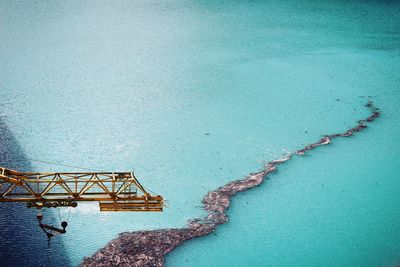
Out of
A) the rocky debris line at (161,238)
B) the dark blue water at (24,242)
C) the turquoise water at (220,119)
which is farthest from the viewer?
the turquoise water at (220,119)

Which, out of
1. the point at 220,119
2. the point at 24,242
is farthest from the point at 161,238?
the point at 220,119

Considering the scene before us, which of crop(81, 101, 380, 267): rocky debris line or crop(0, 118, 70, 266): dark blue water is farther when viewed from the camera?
crop(81, 101, 380, 267): rocky debris line

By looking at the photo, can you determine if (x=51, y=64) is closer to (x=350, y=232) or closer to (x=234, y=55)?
(x=234, y=55)

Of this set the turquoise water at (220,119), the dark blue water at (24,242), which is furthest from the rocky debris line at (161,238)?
the dark blue water at (24,242)

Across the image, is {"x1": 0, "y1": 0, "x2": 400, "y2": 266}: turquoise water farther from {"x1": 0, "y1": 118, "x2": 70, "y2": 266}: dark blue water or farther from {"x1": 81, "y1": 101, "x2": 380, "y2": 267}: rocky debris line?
{"x1": 81, "y1": 101, "x2": 380, "y2": 267}: rocky debris line

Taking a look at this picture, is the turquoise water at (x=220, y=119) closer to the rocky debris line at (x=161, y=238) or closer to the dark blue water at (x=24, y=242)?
the dark blue water at (x=24, y=242)

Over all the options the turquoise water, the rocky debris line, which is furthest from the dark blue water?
the rocky debris line
